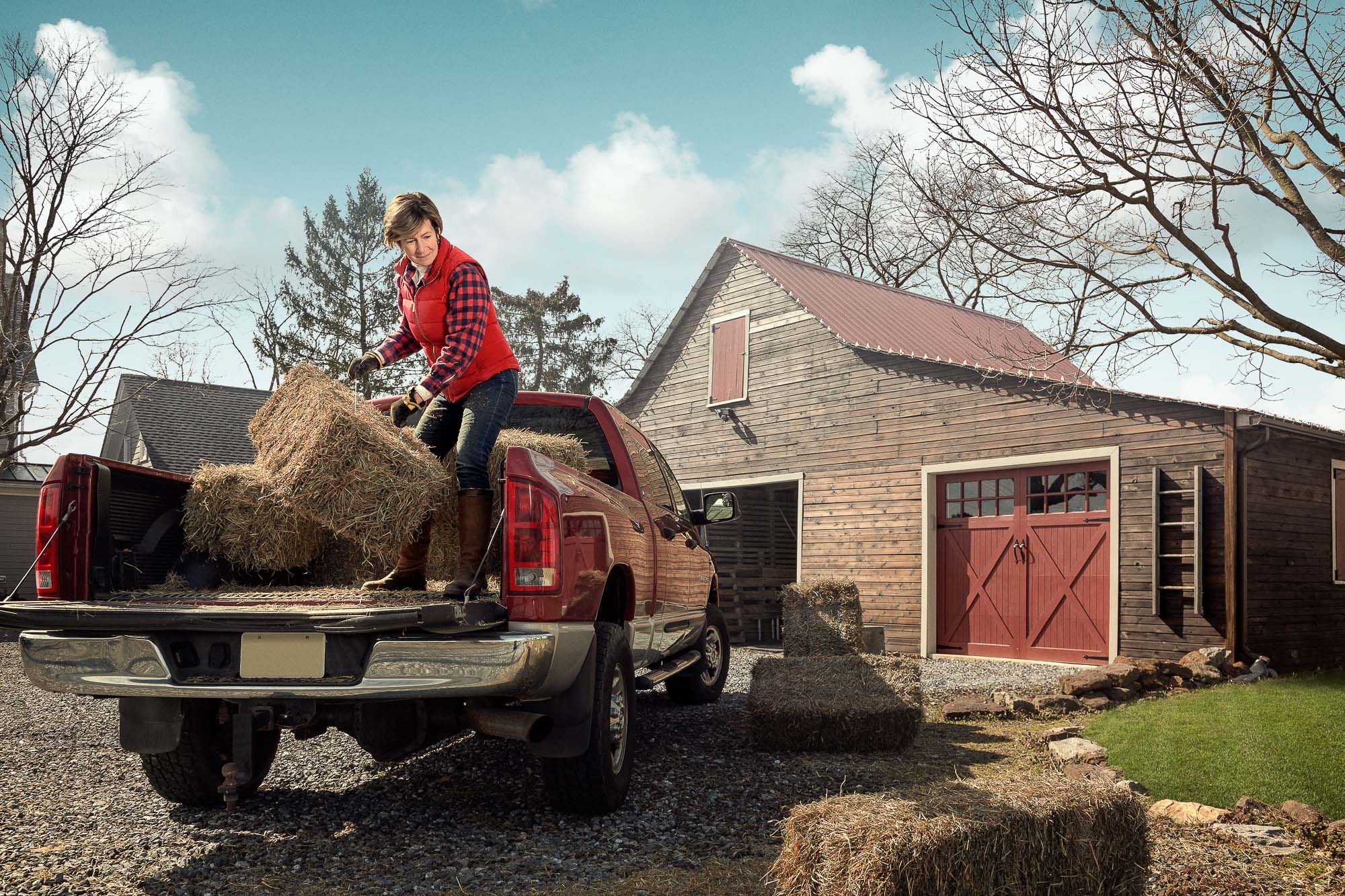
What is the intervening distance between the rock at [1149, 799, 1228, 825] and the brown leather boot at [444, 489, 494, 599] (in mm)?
3324

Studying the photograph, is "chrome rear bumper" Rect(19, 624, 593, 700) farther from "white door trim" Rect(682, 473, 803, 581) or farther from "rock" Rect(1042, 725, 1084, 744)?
"white door trim" Rect(682, 473, 803, 581)

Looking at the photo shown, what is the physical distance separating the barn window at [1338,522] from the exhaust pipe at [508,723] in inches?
487

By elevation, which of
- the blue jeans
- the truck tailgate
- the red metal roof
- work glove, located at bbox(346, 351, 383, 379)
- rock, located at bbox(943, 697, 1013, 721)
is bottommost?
rock, located at bbox(943, 697, 1013, 721)

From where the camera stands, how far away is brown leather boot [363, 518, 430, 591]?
411 centimetres

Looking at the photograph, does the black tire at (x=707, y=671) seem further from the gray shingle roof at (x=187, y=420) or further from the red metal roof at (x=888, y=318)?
the gray shingle roof at (x=187, y=420)

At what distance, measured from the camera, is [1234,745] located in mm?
6266

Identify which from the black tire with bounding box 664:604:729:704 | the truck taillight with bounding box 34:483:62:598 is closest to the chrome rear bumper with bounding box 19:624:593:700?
the truck taillight with bounding box 34:483:62:598

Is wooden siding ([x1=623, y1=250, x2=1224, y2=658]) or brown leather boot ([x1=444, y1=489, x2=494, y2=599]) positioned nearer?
brown leather boot ([x1=444, y1=489, x2=494, y2=599])

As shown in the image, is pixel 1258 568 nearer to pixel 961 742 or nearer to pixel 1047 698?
pixel 1047 698

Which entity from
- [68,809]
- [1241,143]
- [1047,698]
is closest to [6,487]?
[68,809]

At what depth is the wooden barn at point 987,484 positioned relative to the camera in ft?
35.3

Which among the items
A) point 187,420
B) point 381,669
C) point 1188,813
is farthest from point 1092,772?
point 187,420

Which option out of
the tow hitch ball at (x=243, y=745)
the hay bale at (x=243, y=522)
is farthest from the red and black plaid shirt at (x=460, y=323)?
the tow hitch ball at (x=243, y=745)

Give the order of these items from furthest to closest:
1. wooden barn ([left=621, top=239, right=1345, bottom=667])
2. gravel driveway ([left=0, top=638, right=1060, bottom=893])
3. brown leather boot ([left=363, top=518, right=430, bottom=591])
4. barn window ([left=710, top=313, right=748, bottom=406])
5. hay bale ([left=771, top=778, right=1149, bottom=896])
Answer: barn window ([left=710, top=313, right=748, bottom=406]) → wooden barn ([left=621, top=239, right=1345, bottom=667]) → brown leather boot ([left=363, top=518, right=430, bottom=591]) → gravel driveway ([left=0, top=638, right=1060, bottom=893]) → hay bale ([left=771, top=778, right=1149, bottom=896])
